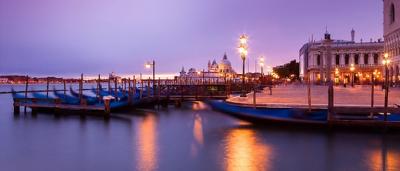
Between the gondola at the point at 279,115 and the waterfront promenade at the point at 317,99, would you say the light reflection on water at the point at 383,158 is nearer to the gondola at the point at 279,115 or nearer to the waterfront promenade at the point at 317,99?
the gondola at the point at 279,115

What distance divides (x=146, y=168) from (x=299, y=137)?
5604 millimetres

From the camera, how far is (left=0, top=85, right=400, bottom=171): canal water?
10.3 meters

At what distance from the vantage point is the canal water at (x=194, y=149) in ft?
33.7

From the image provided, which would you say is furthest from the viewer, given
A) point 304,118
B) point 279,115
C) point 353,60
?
point 353,60

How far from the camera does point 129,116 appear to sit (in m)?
23.0

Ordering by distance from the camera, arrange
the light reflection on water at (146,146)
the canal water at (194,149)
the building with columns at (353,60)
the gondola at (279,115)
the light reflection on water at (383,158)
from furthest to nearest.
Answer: the building with columns at (353,60) < the gondola at (279,115) < the light reflection on water at (146,146) < the canal water at (194,149) < the light reflection on water at (383,158)

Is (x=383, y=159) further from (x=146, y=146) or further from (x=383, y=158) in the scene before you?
(x=146, y=146)

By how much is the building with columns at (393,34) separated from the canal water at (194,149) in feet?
123

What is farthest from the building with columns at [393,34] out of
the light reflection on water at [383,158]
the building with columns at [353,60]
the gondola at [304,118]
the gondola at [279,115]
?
the light reflection on water at [383,158]

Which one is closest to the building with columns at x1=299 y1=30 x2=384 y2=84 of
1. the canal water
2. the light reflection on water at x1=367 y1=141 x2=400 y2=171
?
the canal water

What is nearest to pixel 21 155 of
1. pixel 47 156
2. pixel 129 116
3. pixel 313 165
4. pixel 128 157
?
pixel 47 156

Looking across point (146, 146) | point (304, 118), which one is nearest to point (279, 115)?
point (304, 118)

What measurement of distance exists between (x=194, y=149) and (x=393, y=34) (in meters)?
45.4

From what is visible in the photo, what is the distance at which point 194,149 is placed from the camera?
40.9ft
